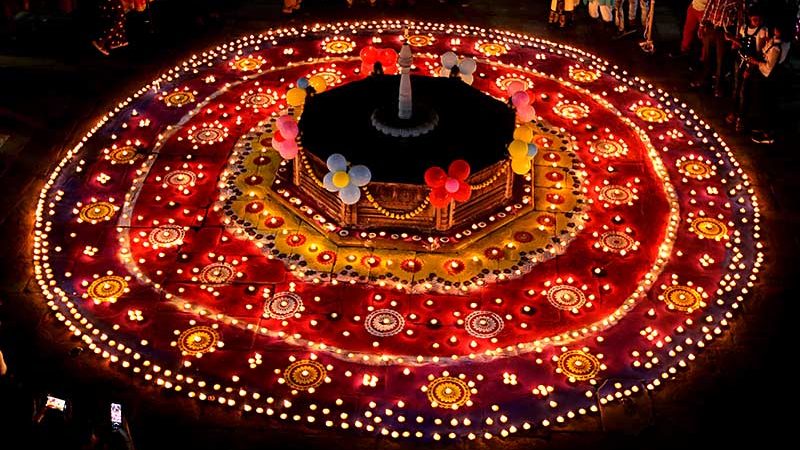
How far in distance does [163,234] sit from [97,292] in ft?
4.07

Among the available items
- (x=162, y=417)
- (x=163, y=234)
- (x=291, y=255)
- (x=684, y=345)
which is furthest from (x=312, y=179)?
(x=684, y=345)

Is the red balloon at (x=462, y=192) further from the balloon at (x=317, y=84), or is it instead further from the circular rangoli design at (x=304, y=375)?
the balloon at (x=317, y=84)

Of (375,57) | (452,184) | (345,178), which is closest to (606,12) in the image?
(375,57)

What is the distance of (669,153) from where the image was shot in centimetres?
1345

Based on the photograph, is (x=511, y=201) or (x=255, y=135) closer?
(x=511, y=201)

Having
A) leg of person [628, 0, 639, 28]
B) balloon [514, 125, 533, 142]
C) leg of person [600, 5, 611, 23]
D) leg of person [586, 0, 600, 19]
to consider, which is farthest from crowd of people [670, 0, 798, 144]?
balloon [514, 125, 533, 142]

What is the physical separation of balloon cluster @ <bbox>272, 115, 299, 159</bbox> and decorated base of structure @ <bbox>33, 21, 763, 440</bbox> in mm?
769

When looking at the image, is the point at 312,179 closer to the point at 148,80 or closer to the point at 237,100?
the point at 237,100

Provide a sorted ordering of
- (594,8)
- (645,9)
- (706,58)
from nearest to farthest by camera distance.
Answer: (706,58) < (645,9) < (594,8)

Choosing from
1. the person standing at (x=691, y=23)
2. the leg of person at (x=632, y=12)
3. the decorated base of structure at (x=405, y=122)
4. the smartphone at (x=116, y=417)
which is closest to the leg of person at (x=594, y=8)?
the leg of person at (x=632, y=12)

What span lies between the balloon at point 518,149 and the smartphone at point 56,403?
242 inches

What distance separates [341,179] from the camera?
11266mm

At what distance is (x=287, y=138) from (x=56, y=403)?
4.57 metres

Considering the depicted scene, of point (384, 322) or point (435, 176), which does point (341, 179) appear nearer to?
point (435, 176)
